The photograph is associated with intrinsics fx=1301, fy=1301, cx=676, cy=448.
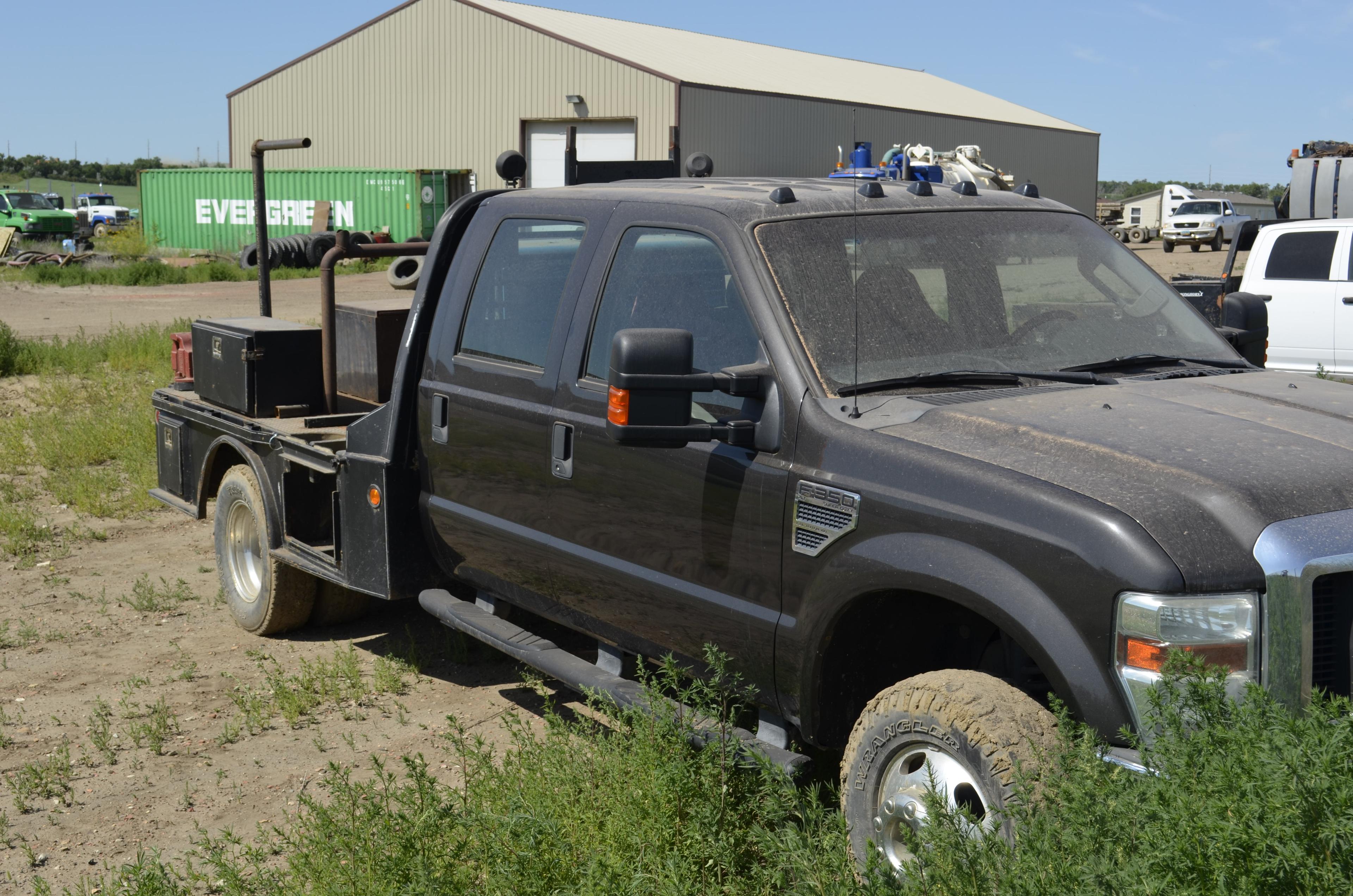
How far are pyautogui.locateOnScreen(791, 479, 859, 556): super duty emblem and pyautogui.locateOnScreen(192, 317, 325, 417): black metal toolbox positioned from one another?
3.72 metres

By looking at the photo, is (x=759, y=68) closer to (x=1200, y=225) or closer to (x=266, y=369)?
(x=1200, y=225)

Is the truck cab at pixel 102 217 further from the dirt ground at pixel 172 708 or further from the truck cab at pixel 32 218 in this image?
the dirt ground at pixel 172 708

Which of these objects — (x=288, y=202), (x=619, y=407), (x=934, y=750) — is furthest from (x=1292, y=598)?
(x=288, y=202)

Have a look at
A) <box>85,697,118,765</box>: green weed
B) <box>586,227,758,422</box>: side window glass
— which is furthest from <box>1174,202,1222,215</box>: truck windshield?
<box>85,697,118,765</box>: green weed

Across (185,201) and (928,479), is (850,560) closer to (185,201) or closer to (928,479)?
(928,479)

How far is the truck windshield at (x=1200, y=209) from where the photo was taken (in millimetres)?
44031

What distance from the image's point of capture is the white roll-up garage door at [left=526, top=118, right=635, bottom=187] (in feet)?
119

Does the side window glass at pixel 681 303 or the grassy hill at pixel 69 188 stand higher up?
the grassy hill at pixel 69 188

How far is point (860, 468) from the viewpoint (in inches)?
138

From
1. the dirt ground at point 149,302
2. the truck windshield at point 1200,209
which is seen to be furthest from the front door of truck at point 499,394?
the truck windshield at point 1200,209

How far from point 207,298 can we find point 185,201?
1833 cm

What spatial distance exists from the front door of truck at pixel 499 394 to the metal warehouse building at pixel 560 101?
2983cm

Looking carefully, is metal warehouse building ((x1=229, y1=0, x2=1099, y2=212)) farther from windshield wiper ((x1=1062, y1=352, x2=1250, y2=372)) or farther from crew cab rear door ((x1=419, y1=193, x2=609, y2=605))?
windshield wiper ((x1=1062, y1=352, x2=1250, y2=372))

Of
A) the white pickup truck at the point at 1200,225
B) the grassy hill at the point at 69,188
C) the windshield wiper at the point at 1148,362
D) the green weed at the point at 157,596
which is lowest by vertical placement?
the green weed at the point at 157,596
